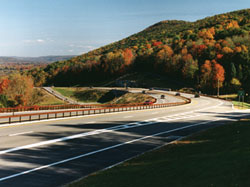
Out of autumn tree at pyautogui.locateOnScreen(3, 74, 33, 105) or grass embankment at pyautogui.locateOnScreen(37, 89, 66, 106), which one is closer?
autumn tree at pyautogui.locateOnScreen(3, 74, 33, 105)

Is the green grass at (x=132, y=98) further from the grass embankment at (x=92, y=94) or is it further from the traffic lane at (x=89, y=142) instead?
the traffic lane at (x=89, y=142)

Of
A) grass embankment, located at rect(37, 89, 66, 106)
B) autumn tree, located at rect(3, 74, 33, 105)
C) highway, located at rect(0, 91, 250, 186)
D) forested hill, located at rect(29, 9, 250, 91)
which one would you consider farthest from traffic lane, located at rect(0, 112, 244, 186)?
forested hill, located at rect(29, 9, 250, 91)

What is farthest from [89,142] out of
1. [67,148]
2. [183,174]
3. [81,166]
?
[183,174]

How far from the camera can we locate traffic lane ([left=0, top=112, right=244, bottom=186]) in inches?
447

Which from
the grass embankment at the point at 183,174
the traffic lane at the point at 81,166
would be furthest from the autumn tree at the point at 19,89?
the grass embankment at the point at 183,174

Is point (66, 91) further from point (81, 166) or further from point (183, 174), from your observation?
point (183, 174)

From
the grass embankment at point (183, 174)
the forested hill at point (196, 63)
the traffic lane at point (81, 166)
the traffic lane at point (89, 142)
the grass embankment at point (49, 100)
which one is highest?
the forested hill at point (196, 63)

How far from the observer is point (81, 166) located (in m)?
13.6

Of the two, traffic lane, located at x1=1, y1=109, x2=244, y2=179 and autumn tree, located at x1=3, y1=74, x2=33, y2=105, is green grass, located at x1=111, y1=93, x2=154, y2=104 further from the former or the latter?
traffic lane, located at x1=1, y1=109, x2=244, y2=179

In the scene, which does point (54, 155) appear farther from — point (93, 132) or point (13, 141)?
point (93, 132)

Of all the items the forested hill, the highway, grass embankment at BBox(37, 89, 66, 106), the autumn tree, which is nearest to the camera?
the highway

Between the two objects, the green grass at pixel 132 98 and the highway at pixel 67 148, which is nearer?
the highway at pixel 67 148

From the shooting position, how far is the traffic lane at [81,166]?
1136 cm

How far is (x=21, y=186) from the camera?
420 inches
